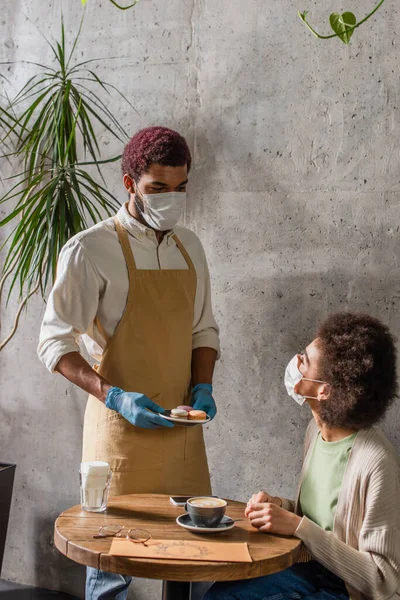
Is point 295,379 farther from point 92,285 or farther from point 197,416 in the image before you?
point 92,285

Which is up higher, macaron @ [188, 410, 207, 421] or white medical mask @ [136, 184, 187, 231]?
white medical mask @ [136, 184, 187, 231]

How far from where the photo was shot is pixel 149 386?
2.47 metres

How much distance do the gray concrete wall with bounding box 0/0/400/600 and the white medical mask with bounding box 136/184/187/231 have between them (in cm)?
55

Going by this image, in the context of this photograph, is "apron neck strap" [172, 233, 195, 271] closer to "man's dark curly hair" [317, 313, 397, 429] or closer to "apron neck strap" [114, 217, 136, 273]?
"apron neck strap" [114, 217, 136, 273]

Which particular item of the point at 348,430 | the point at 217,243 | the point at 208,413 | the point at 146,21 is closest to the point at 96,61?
the point at 146,21

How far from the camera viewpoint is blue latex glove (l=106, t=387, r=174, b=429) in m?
2.28

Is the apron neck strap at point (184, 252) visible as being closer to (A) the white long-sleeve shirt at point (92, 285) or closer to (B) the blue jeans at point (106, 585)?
(A) the white long-sleeve shirt at point (92, 285)

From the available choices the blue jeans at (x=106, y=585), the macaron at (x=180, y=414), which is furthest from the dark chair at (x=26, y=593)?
the macaron at (x=180, y=414)

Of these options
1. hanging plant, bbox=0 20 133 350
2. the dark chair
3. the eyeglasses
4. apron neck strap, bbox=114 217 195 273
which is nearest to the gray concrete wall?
hanging plant, bbox=0 20 133 350

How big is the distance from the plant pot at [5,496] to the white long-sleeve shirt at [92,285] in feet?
3.51

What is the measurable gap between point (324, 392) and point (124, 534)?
65 centimetres

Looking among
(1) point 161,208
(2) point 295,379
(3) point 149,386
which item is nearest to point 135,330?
(3) point 149,386

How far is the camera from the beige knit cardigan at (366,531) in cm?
184

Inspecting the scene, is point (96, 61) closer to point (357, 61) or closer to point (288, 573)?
point (357, 61)
